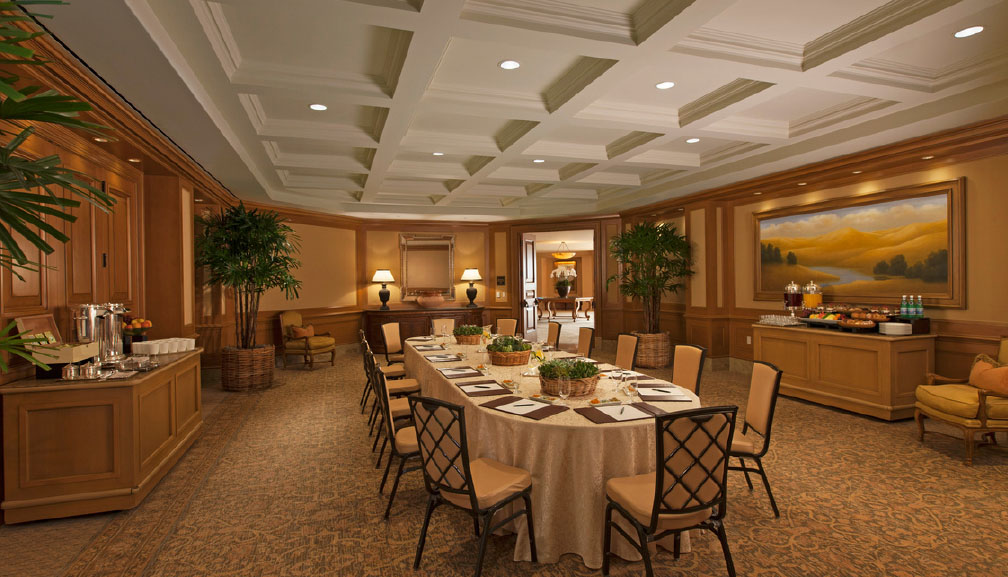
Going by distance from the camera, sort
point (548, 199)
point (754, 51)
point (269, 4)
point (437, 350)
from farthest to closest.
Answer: point (548, 199)
point (437, 350)
point (754, 51)
point (269, 4)

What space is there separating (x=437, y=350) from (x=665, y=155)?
3925mm

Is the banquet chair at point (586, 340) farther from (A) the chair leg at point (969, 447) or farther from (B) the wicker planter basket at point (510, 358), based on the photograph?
(A) the chair leg at point (969, 447)

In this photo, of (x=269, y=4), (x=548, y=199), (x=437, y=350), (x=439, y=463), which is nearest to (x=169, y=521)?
(x=439, y=463)

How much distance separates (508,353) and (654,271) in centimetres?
505

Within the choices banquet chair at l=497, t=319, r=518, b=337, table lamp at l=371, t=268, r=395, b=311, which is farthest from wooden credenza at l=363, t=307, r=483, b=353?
banquet chair at l=497, t=319, r=518, b=337

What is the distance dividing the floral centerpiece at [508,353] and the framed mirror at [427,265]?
22.5 feet

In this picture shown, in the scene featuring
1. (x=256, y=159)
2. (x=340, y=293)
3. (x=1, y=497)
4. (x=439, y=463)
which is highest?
(x=256, y=159)

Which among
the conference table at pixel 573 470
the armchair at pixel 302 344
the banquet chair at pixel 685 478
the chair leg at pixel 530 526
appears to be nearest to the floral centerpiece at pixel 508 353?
the conference table at pixel 573 470

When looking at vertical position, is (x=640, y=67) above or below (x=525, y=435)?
above

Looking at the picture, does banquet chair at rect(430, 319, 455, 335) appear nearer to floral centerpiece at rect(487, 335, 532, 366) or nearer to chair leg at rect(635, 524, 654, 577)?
floral centerpiece at rect(487, 335, 532, 366)

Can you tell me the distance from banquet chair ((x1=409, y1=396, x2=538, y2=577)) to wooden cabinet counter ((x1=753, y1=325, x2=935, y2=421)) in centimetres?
441

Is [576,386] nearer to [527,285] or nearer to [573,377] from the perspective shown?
[573,377]

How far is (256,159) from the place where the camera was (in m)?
6.25

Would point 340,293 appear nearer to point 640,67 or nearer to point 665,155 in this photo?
point 665,155
